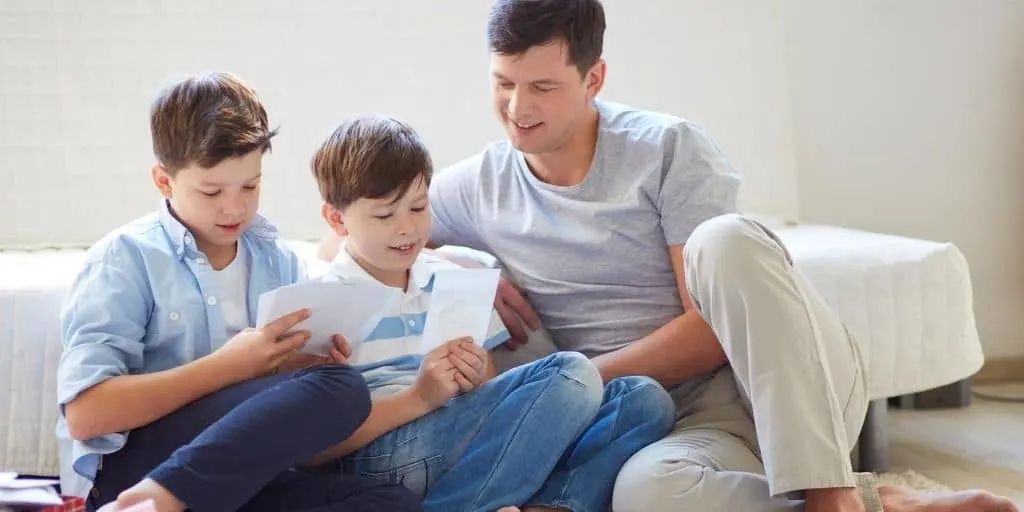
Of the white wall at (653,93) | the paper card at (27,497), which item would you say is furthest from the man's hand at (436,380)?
the white wall at (653,93)

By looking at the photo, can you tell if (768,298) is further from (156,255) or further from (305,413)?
(156,255)

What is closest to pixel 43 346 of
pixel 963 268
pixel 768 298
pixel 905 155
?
pixel 768 298

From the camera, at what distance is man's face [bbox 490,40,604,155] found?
162cm

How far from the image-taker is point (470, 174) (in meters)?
1.78

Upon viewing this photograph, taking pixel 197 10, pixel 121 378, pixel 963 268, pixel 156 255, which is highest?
pixel 197 10

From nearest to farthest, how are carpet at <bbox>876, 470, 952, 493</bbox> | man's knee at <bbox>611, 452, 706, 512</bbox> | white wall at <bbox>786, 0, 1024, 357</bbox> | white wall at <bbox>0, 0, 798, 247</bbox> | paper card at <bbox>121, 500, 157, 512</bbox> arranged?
1. paper card at <bbox>121, 500, 157, 512</bbox>
2. man's knee at <bbox>611, 452, 706, 512</bbox>
3. carpet at <bbox>876, 470, 952, 493</bbox>
4. white wall at <bbox>0, 0, 798, 247</bbox>
5. white wall at <bbox>786, 0, 1024, 357</bbox>

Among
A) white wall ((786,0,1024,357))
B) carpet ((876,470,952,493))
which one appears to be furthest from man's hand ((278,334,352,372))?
white wall ((786,0,1024,357))

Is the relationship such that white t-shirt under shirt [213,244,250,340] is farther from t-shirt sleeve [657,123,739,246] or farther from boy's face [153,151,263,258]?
t-shirt sleeve [657,123,739,246]

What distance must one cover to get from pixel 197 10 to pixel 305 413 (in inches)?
43.5

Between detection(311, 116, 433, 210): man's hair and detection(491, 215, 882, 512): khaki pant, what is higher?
detection(311, 116, 433, 210): man's hair

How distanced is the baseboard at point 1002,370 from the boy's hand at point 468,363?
1.63 meters

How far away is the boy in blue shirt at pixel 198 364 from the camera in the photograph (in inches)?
50.5

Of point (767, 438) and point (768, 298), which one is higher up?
point (768, 298)

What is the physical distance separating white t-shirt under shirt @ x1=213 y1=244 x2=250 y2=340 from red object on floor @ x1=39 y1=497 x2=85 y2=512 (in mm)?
260
